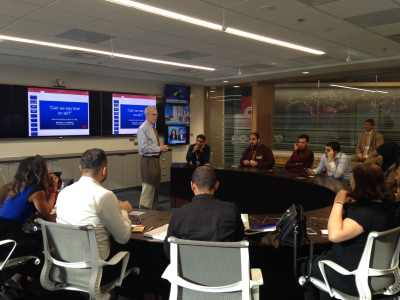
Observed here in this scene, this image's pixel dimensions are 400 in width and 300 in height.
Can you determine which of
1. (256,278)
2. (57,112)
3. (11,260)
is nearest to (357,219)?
(256,278)

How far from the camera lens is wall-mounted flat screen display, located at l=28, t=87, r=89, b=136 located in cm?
662

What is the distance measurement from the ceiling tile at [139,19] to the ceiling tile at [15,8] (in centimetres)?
78

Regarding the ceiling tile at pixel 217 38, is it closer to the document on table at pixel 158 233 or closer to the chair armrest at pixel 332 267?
the document on table at pixel 158 233

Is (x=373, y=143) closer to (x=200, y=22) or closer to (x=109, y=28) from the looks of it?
(x=200, y=22)

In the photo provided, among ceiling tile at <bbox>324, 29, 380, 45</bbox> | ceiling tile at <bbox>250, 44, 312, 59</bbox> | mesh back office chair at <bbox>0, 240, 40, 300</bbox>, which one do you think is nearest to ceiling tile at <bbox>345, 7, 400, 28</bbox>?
ceiling tile at <bbox>324, 29, 380, 45</bbox>

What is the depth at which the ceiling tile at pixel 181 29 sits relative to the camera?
399 cm

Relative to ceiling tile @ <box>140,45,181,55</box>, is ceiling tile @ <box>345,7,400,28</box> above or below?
below

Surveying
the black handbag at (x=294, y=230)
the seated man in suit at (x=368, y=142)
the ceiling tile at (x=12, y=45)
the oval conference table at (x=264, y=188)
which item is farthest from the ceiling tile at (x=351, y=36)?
the ceiling tile at (x=12, y=45)

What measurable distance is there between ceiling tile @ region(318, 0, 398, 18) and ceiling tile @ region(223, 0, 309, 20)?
0.27 m

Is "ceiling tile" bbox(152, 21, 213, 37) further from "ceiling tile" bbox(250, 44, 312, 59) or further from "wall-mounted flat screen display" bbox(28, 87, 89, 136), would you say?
"wall-mounted flat screen display" bbox(28, 87, 89, 136)

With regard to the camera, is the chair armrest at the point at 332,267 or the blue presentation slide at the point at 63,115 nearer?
the chair armrest at the point at 332,267

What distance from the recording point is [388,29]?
13.7 ft

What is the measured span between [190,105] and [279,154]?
9.37 feet

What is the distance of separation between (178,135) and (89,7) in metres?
5.89
